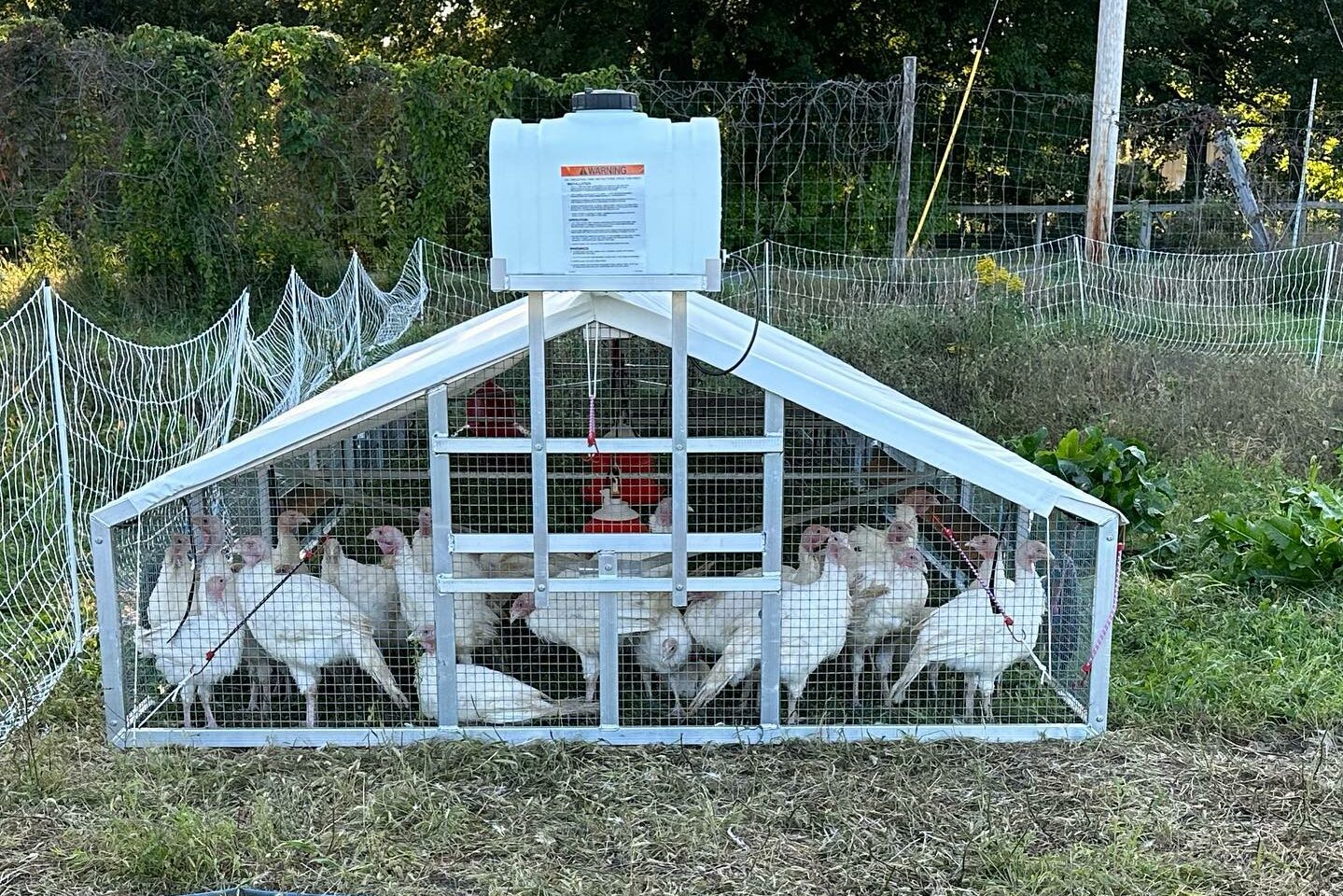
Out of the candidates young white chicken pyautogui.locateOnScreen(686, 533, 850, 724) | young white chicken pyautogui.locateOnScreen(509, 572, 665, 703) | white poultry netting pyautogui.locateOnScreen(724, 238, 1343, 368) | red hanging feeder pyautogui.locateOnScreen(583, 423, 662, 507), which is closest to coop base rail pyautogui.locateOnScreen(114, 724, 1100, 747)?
young white chicken pyautogui.locateOnScreen(686, 533, 850, 724)

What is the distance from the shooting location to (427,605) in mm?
4512

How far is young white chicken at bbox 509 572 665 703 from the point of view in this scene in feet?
13.8

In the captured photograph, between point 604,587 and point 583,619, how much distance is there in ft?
0.99

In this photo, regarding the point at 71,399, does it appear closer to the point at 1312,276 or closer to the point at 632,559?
the point at 632,559

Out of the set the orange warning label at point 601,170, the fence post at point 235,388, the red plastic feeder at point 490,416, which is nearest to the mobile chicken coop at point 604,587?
the orange warning label at point 601,170

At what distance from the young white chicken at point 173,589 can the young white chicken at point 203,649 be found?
0.06 m

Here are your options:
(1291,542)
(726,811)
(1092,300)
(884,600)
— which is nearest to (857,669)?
(884,600)

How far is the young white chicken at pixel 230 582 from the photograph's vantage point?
A: 4.27m

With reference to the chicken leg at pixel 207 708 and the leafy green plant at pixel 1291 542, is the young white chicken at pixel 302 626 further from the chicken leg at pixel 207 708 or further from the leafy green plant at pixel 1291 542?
the leafy green plant at pixel 1291 542

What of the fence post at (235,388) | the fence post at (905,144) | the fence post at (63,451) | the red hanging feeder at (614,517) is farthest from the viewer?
the fence post at (905,144)

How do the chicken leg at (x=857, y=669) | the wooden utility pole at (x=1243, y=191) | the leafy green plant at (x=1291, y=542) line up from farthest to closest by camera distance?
1. the wooden utility pole at (x=1243, y=191)
2. the leafy green plant at (x=1291, y=542)
3. the chicken leg at (x=857, y=669)

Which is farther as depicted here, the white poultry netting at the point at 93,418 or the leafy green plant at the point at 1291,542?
the leafy green plant at the point at 1291,542

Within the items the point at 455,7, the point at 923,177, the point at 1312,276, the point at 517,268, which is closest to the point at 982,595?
the point at 517,268

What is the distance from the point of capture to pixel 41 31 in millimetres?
12070
